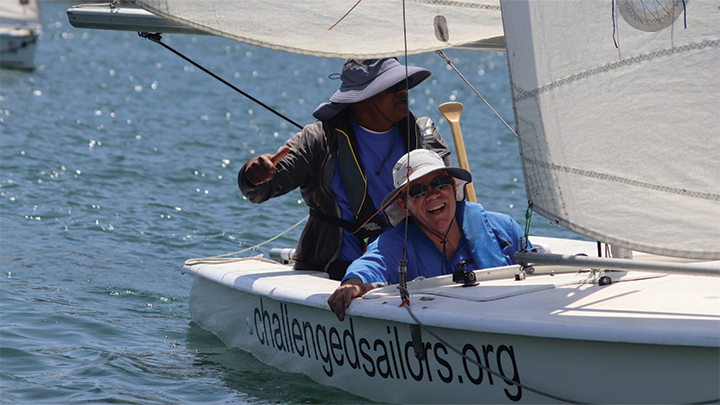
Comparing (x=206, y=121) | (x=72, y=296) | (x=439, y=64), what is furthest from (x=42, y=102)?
(x=439, y=64)

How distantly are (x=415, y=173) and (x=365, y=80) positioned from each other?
873 mm

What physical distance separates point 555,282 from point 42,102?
1316cm

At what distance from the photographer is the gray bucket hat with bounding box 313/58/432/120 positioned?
3.93m

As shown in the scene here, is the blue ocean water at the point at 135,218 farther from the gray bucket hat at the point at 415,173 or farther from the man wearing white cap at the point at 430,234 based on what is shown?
the gray bucket hat at the point at 415,173

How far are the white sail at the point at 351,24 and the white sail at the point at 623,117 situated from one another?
3.30 feet

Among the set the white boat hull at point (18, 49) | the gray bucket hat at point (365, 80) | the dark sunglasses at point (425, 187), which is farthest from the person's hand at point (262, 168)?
the white boat hull at point (18, 49)

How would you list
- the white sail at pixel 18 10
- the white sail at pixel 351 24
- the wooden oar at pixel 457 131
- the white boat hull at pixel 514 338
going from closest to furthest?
1. the white boat hull at pixel 514 338
2. the white sail at pixel 351 24
3. the wooden oar at pixel 457 131
4. the white sail at pixel 18 10

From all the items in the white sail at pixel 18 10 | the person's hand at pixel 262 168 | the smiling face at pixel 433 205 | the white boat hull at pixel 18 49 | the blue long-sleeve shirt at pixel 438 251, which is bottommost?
the blue long-sleeve shirt at pixel 438 251

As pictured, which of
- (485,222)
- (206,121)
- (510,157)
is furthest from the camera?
(206,121)

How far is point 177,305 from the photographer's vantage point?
17.4 feet

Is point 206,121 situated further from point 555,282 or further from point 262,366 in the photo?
point 555,282

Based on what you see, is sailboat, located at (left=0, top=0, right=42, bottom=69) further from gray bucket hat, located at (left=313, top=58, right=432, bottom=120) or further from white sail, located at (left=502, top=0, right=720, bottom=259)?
white sail, located at (left=502, top=0, right=720, bottom=259)

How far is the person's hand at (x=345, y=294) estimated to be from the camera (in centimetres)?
323

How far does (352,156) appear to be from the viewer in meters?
3.94
